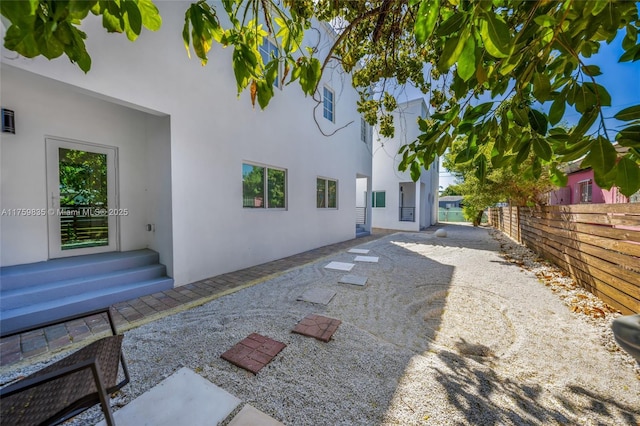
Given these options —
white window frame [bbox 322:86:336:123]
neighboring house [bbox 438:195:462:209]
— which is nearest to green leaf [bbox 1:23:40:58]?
white window frame [bbox 322:86:336:123]

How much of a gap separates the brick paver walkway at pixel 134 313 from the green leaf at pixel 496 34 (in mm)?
4015

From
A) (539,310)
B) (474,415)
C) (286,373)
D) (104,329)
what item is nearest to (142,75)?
(104,329)

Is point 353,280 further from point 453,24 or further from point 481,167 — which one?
point 453,24

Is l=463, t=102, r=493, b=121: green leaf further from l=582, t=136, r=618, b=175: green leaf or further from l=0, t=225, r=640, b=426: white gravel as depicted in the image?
l=0, t=225, r=640, b=426: white gravel

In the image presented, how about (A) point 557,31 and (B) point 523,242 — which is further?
(B) point 523,242

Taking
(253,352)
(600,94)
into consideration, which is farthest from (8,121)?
(600,94)

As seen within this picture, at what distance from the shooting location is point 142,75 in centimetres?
353

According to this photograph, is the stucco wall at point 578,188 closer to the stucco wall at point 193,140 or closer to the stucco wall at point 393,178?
the stucco wall at point 393,178

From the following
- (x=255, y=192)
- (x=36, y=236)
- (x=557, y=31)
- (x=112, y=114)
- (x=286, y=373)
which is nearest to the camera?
(x=557, y=31)

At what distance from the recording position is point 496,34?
781mm

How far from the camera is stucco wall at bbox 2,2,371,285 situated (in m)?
3.29

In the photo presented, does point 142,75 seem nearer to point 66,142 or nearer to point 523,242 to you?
point 66,142

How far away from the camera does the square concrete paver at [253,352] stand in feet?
7.27

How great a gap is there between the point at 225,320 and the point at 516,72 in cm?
364
